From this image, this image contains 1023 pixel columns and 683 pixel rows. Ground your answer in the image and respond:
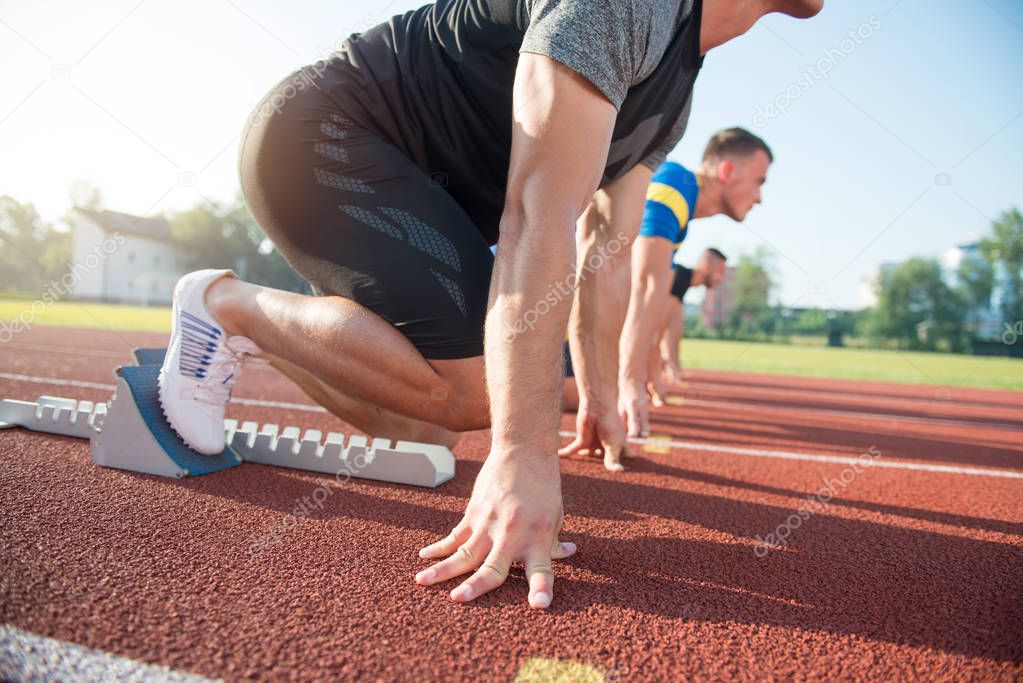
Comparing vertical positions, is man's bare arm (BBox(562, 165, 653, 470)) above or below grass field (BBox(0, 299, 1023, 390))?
above

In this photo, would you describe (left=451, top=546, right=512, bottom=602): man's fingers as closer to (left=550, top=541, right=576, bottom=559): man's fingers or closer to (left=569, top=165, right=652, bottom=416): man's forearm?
(left=550, top=541, right=576, bottom=559): man's fingers

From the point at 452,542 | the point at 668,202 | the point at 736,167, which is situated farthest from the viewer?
the point at 736,167

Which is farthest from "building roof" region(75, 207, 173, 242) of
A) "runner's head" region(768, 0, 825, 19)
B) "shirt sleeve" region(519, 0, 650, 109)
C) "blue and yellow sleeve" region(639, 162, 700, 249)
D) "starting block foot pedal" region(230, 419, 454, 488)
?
"shirt sleeve" region(519, 0, 650, 109)

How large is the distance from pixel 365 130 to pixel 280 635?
160 cm

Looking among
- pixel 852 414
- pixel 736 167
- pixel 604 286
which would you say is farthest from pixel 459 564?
pixel 852 414

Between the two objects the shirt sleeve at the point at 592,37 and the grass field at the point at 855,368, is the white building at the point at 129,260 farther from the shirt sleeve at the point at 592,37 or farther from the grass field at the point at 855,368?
the shirt sleeve at the point at 592,37

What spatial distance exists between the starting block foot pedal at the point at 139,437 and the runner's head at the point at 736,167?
4030mm

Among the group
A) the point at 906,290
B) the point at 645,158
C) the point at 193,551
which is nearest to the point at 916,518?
the point at 645,158

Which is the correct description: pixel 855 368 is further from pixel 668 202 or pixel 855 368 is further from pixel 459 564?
pixel 459 564

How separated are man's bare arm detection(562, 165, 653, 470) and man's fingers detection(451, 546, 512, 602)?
1403 millimetres

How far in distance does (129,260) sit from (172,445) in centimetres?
5018

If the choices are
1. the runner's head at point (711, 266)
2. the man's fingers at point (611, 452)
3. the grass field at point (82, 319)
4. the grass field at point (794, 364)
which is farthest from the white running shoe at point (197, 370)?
the grass field at point (794, 364)

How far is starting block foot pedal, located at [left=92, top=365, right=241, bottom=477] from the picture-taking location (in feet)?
6.39

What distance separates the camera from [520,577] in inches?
54.1
